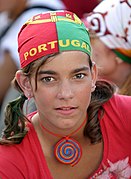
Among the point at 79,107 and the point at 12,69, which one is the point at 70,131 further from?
the point at 12,69

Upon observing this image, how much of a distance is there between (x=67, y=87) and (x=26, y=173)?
0.44m

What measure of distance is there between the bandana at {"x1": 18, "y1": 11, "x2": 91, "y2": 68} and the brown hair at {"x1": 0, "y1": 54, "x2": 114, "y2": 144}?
85mm

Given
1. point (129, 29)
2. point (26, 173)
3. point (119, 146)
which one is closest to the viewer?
point (26, 173)

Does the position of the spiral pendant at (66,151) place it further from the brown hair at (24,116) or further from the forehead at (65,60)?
the forehead at (65,60)

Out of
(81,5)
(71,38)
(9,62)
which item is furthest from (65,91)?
(81,5)

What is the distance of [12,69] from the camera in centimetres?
354

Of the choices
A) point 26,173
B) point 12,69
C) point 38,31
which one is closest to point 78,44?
point 38,31

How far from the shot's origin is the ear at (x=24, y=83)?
2311 millimetres

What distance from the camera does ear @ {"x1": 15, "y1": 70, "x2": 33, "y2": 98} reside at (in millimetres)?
2311

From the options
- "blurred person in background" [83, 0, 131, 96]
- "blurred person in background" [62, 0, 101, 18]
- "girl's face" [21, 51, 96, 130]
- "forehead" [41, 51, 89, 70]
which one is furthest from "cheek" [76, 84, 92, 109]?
"blurred person in background" [62, 0, 101, 18]

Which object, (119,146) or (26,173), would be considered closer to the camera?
(26,173)

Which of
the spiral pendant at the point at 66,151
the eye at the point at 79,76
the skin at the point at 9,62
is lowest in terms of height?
the spiral pendant at the point at 66,151

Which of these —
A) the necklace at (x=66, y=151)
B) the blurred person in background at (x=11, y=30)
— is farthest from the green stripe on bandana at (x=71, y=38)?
the blurred person in background at (x=11, y=30)

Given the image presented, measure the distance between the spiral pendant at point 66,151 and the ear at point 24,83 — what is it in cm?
27
